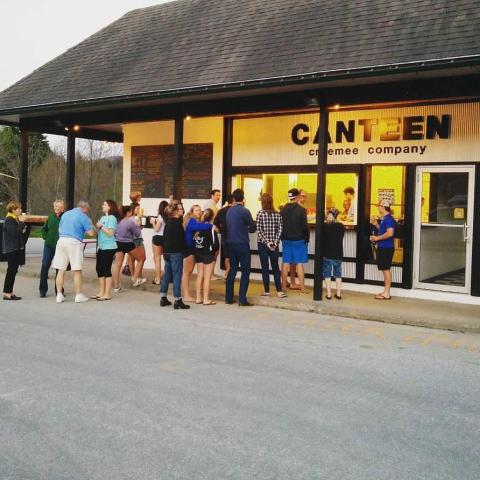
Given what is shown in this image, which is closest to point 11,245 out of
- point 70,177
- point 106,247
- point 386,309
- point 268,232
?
point 106,247

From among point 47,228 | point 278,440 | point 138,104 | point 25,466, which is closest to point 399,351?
point 278,440

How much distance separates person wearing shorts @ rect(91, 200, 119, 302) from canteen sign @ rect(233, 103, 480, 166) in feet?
12.6

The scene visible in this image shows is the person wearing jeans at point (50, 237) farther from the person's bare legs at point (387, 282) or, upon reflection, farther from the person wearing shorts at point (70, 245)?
the person's bare legs at point (387, 282)

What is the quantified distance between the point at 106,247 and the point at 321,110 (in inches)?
175

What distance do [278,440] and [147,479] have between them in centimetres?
113

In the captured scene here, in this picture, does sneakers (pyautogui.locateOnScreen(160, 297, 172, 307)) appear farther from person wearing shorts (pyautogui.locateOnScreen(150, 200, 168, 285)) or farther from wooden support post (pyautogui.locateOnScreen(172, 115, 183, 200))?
wooden support post (pyautogui.locateOnScreen(172, 115, 183, 200))

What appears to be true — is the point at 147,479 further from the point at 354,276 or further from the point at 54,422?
the point at 354,276

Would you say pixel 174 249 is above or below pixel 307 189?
below

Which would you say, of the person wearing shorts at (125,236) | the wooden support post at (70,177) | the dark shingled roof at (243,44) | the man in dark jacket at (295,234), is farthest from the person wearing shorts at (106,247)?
the wooden support post at (70,177)

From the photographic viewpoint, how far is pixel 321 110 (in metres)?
11.5

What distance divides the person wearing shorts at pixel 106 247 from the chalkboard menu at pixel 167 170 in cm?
362

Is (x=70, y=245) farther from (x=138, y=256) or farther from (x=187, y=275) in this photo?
(x=187, y=275)

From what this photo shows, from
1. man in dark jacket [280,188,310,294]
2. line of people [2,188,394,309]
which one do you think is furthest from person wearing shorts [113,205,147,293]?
man in dark jacket [280,188,310,294]

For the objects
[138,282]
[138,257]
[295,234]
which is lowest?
[138,282]
